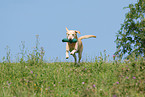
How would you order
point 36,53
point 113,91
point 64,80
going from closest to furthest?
point 113,91, point 64,80, point 36,53

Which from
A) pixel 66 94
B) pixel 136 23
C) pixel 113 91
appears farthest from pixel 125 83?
pixel 136 23

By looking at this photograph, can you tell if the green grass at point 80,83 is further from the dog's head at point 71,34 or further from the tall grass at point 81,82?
the dog's head at point 71,34

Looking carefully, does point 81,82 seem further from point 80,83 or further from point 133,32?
point 133,32

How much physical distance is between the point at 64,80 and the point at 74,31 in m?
2.83

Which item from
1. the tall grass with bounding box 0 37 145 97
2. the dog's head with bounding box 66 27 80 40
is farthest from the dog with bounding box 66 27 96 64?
the tall grass with bounding box 0 37 145 97

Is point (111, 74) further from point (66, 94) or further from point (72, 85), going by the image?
point (66, 94)

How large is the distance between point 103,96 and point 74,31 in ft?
15.3

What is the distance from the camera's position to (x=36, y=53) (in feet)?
34.3

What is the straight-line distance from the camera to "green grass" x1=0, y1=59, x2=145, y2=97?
18.0 ft

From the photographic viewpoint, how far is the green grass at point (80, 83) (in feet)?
18.0

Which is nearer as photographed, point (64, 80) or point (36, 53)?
point (64, 80)

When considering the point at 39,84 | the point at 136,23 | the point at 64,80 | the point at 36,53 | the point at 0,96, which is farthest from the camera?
the point at 136,23

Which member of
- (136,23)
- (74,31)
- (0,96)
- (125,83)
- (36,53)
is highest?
(136,23)

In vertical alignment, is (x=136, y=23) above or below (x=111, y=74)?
above
